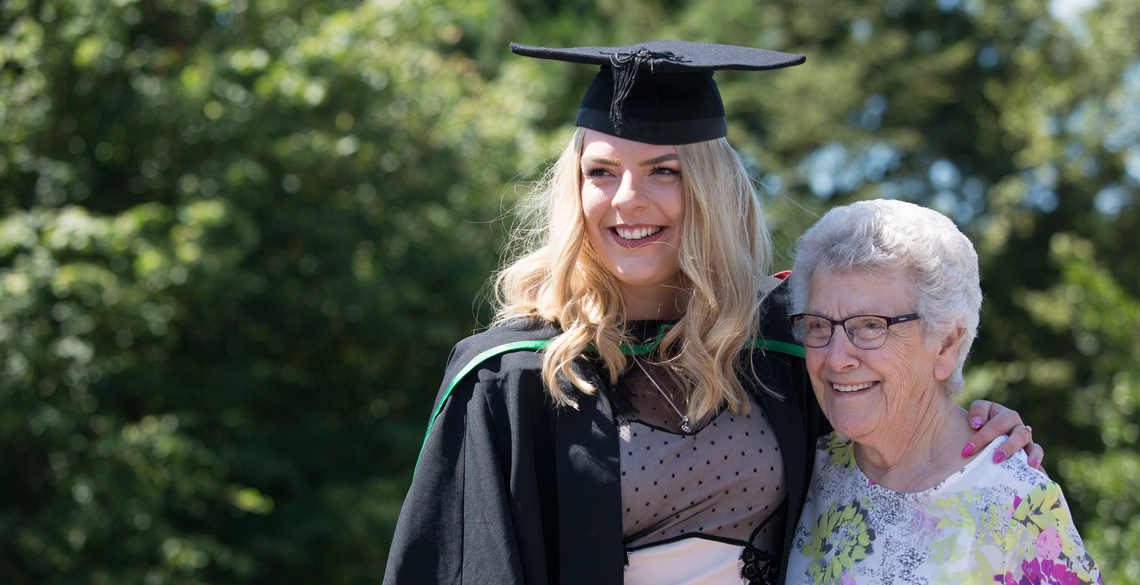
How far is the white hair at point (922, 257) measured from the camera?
86.4 inches

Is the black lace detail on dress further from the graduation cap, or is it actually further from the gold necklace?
the graduation cap

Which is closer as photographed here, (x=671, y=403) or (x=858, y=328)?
(x=858, y=328)

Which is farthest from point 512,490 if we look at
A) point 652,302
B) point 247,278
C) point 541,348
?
point 247,278

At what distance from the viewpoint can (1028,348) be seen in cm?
1553

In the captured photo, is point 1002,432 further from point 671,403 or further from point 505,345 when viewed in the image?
point 505,345

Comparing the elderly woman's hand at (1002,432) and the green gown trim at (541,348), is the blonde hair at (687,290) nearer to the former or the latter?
the green gown trim at (541,348)

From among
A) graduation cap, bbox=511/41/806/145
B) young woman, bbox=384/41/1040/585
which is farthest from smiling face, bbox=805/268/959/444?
graduation cap, bbox=511/41/806/145

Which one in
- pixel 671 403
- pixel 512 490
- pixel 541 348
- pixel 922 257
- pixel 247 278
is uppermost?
pixel 247 278

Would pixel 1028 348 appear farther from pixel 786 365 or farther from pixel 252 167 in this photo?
pixel 786 365

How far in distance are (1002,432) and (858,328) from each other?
334mm

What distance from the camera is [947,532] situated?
2168 millimetres

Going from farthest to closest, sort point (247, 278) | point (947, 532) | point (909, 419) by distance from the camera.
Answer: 1. point (247, 278)
2. point (909, 419)
3. point (947, 532)

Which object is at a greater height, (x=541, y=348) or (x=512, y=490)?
(x=541, y=348)

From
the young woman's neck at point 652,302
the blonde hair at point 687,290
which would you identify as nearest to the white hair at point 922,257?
the blonde hair at point 687,290
